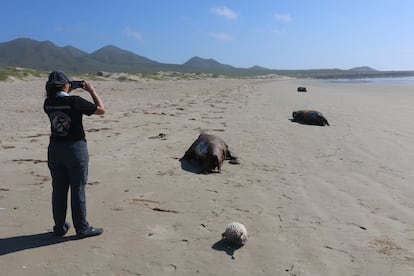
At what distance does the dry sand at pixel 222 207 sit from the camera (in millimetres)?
3926

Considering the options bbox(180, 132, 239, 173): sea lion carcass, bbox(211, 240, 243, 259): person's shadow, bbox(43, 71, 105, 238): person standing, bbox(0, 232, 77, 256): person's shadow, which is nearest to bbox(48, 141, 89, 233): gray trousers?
bbox(43, 71, 105, 238): person standing

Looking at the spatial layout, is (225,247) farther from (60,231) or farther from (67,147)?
(67,147)

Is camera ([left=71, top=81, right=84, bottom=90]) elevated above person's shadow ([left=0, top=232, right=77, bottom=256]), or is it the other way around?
camera ([left=71, top=81, right=84, bottom=90])

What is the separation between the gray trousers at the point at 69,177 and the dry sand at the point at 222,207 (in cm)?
22

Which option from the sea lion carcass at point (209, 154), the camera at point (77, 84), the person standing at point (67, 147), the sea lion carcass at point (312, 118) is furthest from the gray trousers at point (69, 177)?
the sea lion carcass at point (312, 118)

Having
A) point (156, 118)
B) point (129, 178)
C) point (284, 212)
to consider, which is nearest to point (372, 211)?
point (284, 212)

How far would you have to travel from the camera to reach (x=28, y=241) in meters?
4.31

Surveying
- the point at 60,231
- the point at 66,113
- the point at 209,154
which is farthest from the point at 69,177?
the point at 209,154

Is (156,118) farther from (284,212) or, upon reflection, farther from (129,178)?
(284,212)

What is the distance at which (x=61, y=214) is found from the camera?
Answer: 4.41m

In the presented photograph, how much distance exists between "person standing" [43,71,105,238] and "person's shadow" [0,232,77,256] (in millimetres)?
85

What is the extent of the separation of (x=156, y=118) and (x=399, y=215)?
8.51 meters

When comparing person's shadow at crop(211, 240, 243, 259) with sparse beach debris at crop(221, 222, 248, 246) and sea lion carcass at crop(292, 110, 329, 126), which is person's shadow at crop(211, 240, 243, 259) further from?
sea lion carcass at crop(292, 110, 329, 126)

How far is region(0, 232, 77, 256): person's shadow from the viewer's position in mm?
4148
